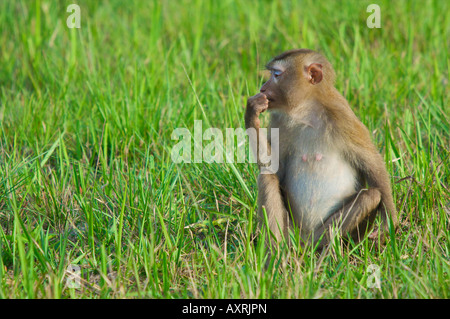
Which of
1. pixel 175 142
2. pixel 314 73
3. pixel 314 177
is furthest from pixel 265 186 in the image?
pixel 175 142

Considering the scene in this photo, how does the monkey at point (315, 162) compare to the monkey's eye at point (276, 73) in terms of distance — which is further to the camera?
the monkey's eye at point (276, 73)

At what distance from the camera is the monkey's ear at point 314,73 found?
149 inches

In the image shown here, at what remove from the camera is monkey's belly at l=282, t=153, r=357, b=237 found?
3711 mm

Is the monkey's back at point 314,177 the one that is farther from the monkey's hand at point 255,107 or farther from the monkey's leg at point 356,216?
the monkey's hand at point 255,107

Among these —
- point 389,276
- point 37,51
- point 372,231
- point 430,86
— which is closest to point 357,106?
point 430,86

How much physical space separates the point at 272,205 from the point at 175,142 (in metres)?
1.36

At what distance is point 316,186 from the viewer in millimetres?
3754

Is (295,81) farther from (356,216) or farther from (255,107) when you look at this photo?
(356,216)

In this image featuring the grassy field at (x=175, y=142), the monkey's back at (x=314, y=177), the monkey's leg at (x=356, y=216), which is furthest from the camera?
the monkey's back at (x=314, y=177)

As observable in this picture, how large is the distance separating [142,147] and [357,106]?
1.75 metres

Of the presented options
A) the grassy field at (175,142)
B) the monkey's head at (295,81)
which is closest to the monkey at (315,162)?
the monkey's head at (295,81)

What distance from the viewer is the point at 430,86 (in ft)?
18.4

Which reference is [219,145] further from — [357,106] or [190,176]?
[357,106]

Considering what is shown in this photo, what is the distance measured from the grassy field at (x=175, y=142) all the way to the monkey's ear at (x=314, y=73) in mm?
652
